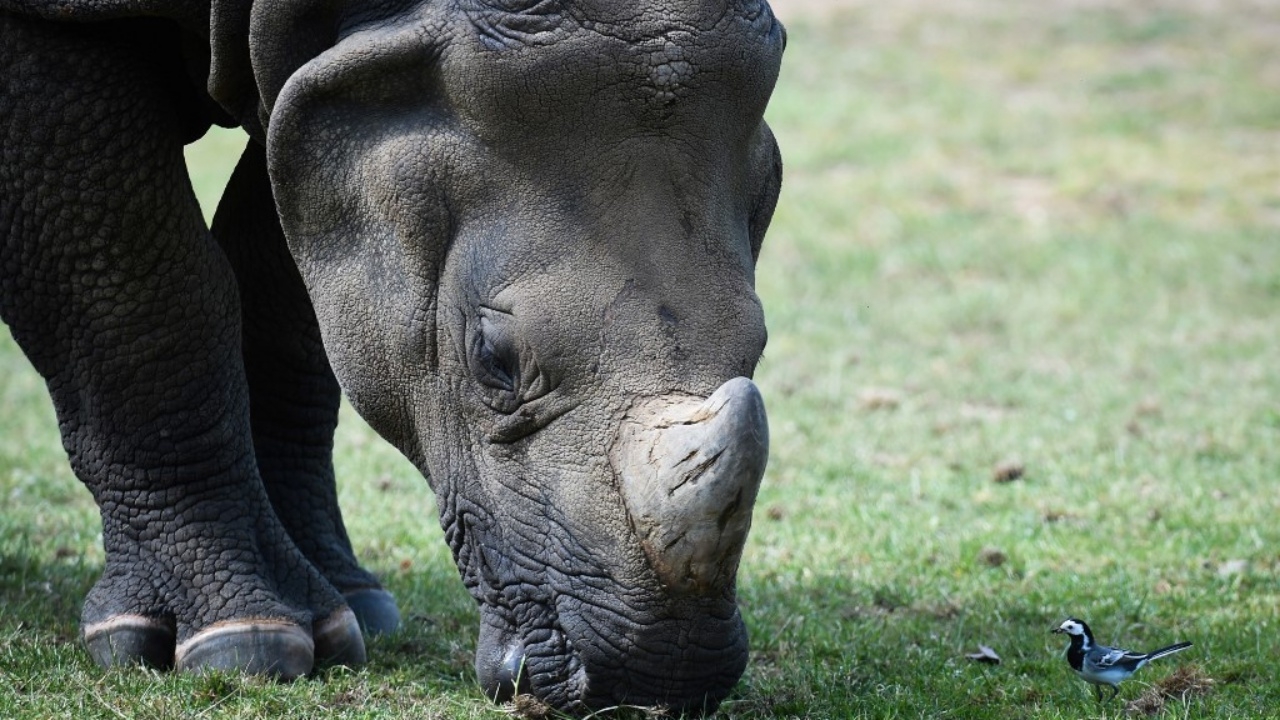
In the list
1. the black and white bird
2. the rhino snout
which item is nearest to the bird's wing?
the black and white bird

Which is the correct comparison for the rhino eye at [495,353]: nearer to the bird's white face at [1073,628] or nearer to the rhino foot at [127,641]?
the rhino foot at [127,641]

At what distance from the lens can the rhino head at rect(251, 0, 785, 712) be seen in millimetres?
4039

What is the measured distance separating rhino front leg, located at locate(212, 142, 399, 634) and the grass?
446mm

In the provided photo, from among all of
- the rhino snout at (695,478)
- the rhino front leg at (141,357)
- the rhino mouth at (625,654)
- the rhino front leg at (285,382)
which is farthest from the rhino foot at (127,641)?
the rhino snout at (695,478)

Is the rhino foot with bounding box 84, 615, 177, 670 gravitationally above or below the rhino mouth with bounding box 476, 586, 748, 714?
below

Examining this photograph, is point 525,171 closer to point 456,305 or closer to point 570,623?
point 456,305

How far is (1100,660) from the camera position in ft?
15.9

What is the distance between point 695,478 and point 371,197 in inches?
44.4

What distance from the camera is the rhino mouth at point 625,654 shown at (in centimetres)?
404

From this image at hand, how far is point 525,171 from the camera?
167 inches

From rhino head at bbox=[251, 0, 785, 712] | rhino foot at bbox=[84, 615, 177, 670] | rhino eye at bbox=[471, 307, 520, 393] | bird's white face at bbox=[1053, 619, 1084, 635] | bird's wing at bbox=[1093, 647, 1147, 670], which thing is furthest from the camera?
rhino foot at bbox=[84, 615, 177, 670]

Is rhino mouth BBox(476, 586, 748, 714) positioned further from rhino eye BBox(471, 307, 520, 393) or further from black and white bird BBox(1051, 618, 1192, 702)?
black and white bird BBox(1051, 618, 1192, 702)

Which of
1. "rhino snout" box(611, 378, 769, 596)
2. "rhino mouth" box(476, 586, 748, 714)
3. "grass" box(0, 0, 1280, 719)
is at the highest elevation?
"rhino snout" box(611, 378, 769, 596)

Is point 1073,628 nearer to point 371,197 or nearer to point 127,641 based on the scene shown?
point 371,197
